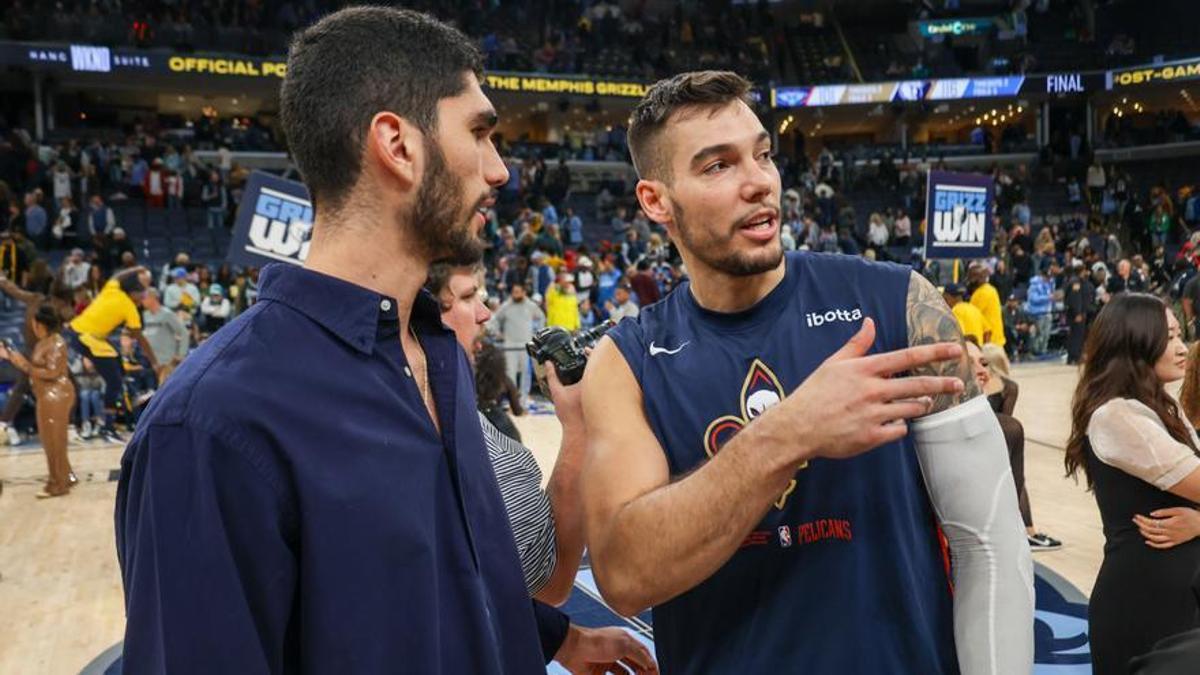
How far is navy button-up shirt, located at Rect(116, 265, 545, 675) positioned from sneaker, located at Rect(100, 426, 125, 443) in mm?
10572

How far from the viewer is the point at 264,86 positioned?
2788cm

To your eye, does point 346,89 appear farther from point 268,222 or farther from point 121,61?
point 121,61

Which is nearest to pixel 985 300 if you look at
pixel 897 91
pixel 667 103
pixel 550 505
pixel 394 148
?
pixel 550 505

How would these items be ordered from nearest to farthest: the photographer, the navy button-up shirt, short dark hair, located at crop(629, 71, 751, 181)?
the navy button-up shirt, short dark hair, located at crop(629, 71, 751, 181), the photographer

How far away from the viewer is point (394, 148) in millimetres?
1384

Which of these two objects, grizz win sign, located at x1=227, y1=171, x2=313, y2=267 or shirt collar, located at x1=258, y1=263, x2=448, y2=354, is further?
grizz win sign, located at x1=227, y1=171, x2=313, y2=267

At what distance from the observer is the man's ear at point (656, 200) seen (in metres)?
1.84

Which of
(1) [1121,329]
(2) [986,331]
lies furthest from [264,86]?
(1) [1121,329]

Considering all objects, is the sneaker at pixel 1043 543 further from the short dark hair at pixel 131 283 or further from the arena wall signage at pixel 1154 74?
the arena wall signage at pixel 1154 74

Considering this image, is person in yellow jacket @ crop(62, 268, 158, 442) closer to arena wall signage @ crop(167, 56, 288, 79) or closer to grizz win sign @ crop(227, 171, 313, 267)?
grizz win sign @ crop(227, 171, 313, 267)

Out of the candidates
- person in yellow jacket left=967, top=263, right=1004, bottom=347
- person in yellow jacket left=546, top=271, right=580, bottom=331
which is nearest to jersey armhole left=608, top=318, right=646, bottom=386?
person in yellow jacket left=967, top=263, right=1004, bottom=347

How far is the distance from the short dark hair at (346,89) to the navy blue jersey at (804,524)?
621mm

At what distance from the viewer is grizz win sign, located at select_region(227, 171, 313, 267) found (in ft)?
19.6

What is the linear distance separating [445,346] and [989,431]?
0.87m
